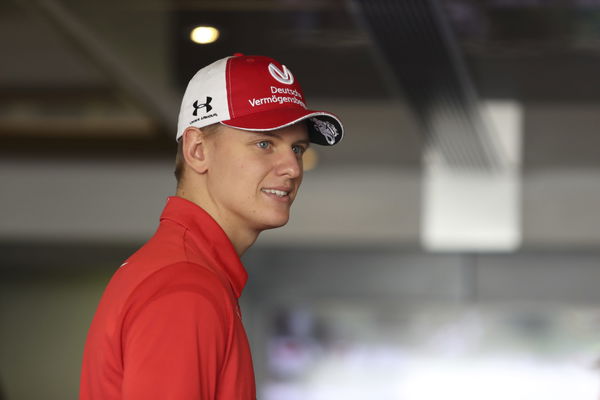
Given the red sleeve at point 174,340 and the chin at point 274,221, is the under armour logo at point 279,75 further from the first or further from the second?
the red sleeve at point 174,340

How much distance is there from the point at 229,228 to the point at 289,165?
13 cm

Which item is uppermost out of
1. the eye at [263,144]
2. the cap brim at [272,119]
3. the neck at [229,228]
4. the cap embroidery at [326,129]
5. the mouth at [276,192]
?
the cap embroidery at [326,129]

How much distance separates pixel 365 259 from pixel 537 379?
69.5 inches

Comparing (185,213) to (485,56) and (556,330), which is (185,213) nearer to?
(485,56)

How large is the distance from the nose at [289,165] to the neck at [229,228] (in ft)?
0.34

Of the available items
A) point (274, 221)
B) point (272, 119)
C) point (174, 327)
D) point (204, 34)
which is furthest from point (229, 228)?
point (204, 34)

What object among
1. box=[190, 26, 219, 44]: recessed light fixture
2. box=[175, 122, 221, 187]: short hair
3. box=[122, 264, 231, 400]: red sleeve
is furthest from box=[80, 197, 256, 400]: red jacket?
box=[190, 26, 219, 44]: recessed light fixture

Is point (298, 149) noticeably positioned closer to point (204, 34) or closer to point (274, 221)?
point (274, 221)

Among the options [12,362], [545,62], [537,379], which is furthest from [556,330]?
[12,362]

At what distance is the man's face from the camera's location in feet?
4.96

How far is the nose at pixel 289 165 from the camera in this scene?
153 cm

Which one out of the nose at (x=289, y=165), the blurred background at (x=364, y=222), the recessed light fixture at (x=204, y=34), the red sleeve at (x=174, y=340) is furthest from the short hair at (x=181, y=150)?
the blurred background at (x=364, y=222)

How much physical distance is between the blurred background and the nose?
371 cm

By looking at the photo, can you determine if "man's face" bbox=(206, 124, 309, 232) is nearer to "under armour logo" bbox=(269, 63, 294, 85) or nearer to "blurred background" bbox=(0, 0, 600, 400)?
"under armour logo" bbox=(269, 63, 294, 85)
